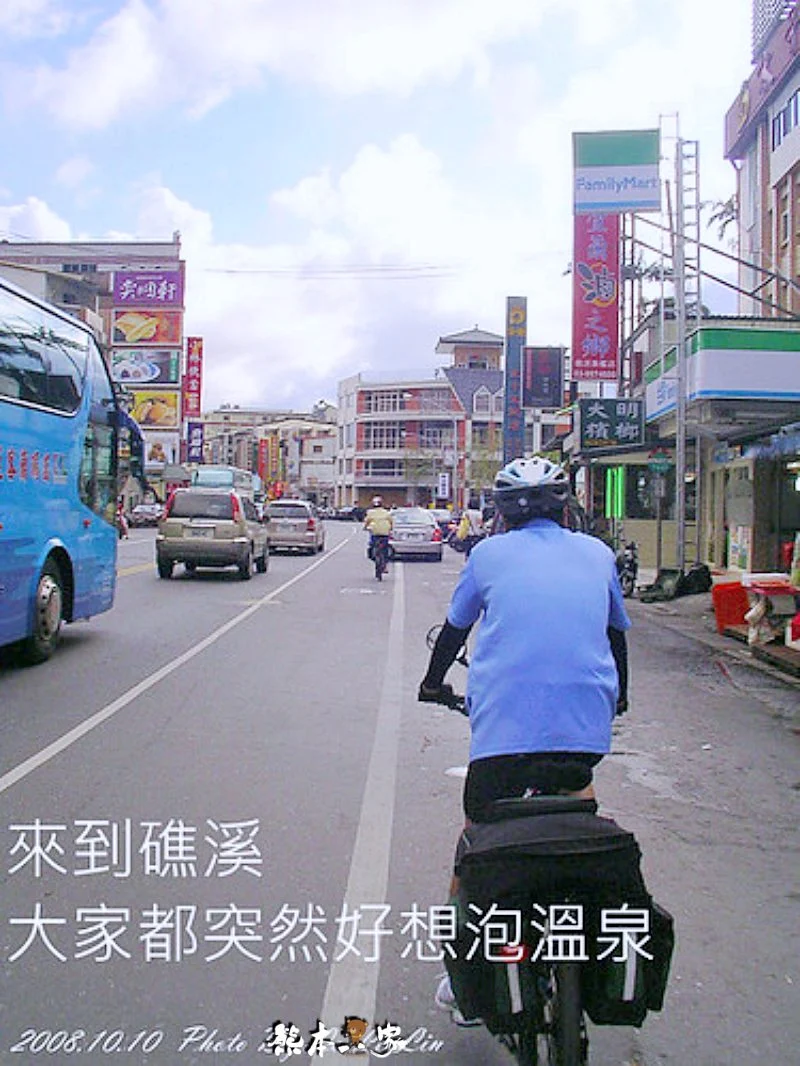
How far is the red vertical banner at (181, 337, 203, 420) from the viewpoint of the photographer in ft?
246

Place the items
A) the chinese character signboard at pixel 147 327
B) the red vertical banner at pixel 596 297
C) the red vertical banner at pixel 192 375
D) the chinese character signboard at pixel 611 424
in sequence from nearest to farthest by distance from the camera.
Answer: the chinese character signboard at pixel 611 424, the red vertical banner at pixel 596 297, the chinese character signboard at pixel 147 327, the red vertical banner at pixel 192 375

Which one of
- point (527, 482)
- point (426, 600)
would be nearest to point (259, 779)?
point (527, 482)

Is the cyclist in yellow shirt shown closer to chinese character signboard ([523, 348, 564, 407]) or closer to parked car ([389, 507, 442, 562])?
parked car ([389, 507, 442, 562])

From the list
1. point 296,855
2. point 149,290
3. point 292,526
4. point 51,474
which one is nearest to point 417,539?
point 292,526

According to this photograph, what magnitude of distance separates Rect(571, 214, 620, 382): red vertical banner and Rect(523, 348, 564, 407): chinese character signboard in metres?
16.6

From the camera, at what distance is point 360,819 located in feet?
18.9

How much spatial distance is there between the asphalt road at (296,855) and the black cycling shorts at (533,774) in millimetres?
366

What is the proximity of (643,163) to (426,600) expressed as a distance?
899cm

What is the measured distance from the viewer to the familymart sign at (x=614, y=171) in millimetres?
19438

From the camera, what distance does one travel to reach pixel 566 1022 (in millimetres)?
2705

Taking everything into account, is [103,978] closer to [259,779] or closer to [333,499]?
[259,779]

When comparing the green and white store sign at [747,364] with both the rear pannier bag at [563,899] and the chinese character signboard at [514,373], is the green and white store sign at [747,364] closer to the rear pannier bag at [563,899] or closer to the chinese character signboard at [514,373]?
the rear pannier bag at [563,899]

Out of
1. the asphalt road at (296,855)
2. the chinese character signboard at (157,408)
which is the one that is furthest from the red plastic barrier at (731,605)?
the chinese character signboard at (157,408)

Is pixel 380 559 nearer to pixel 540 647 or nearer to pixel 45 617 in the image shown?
pixel 45 617
